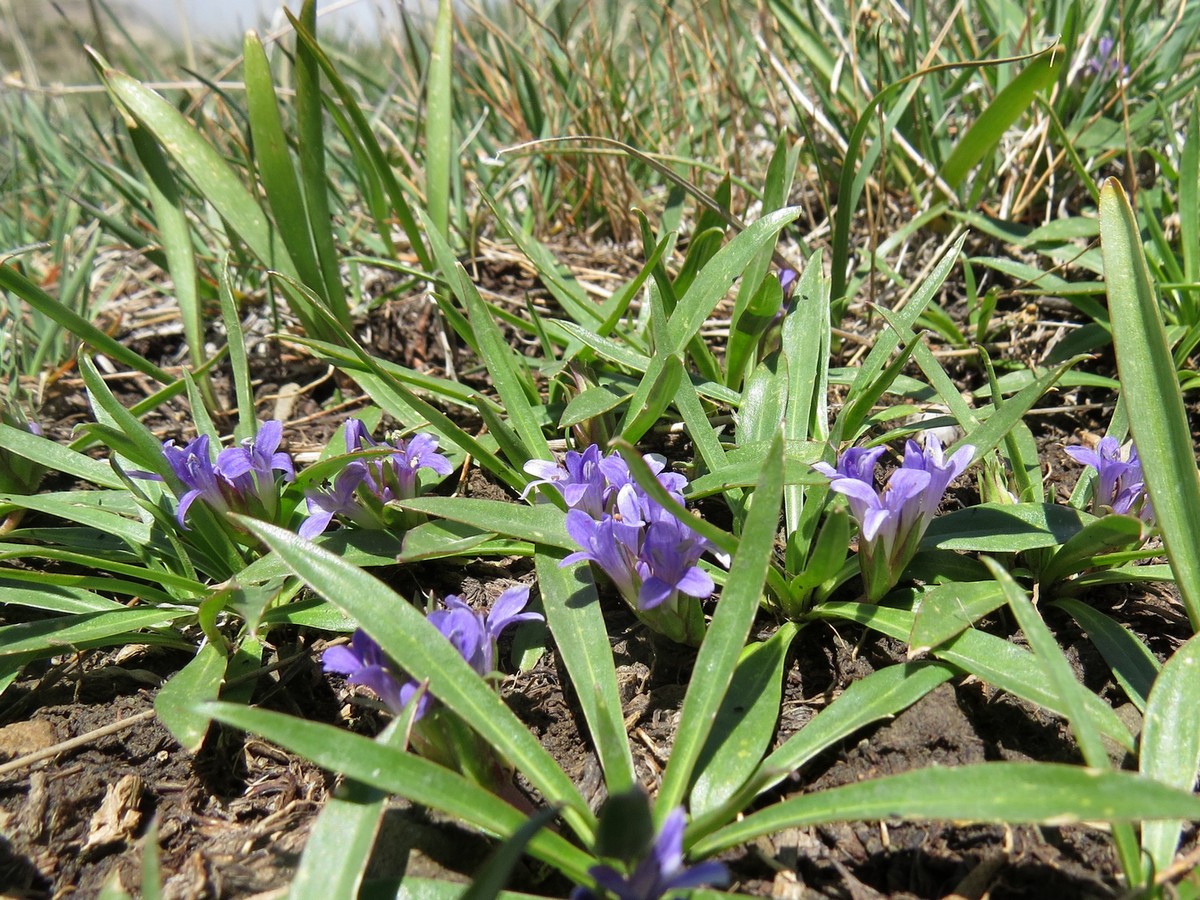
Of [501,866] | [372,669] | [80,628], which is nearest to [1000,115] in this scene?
[372,669]

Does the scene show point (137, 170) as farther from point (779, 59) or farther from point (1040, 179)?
point (1040, 179)

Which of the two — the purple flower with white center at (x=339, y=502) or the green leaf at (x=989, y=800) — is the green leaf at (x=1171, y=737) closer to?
the green leaf at (x=989, y=800)

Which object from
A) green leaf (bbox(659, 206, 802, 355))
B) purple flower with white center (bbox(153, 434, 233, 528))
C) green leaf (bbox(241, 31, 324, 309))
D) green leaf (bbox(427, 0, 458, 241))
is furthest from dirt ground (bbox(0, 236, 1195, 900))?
green leaf (bbox(427, 0, 458, 241))

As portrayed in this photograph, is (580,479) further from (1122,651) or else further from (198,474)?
(1122,651)

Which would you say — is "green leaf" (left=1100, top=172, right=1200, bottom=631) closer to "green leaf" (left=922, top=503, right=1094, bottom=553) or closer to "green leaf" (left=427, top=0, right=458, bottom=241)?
"green leaf" (left=922, top=503, right=1094, bottom=553)

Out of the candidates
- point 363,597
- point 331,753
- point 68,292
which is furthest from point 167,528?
point 68,292

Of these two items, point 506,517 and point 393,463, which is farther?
point 393,463
